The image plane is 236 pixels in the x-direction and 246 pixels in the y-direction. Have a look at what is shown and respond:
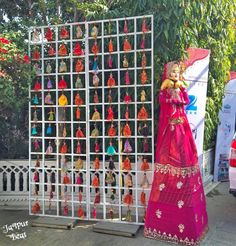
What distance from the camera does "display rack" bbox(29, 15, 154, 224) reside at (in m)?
4.83

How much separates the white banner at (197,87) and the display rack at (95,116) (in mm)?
797

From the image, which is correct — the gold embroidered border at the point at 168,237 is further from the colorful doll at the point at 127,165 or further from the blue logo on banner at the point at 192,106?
the blue logo on banner at the point at 192,106

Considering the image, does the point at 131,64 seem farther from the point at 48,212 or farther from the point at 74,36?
the point at 48,212

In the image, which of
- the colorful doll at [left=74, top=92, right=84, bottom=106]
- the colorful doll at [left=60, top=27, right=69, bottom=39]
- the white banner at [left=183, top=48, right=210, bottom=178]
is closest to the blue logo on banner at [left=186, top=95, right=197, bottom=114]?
the white banner at [left=183, top=48, right=210, bottom=178]

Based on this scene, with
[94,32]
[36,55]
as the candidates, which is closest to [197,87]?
[94,32]

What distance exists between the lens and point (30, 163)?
5336 millimetres

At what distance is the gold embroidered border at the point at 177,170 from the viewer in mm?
4293

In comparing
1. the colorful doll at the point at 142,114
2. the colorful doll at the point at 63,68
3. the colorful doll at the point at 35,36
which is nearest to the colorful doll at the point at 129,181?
the colorful doll at the point at 142,114

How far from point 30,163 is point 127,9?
242 centimetres

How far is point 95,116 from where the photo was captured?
498 cm

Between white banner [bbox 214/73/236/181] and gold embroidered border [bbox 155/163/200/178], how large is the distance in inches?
118

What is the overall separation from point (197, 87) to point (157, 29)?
120 cm

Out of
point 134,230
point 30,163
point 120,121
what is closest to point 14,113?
point 30,163

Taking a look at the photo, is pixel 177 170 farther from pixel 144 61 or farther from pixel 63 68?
pixel 63 68
